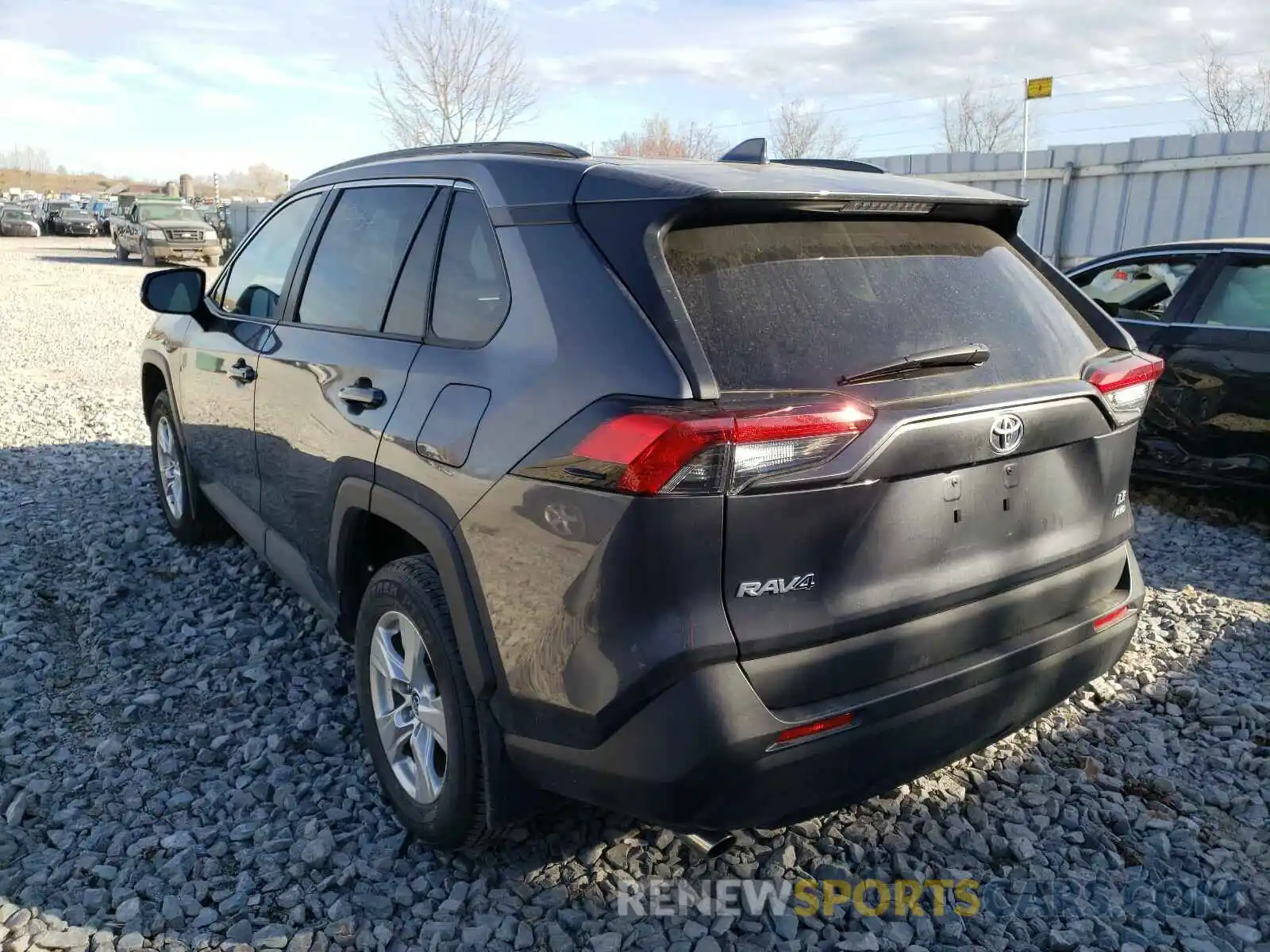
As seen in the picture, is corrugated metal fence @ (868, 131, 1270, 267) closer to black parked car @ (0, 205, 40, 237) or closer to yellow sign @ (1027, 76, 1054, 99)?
yellow sign @ (1027, 76, 1054, 99)

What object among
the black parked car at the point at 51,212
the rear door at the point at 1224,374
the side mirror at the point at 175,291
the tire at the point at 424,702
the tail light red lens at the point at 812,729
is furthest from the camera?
the black parked car at the point at 51,212

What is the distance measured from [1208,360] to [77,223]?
1800 inches

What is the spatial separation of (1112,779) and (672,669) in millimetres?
1873

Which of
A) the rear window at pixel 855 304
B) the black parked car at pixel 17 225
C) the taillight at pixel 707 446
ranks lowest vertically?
the black parked car at pixel 17 225

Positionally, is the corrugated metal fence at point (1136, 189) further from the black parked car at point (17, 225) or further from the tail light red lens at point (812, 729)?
the black parked car at point (17, 225)

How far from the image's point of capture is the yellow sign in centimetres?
1286

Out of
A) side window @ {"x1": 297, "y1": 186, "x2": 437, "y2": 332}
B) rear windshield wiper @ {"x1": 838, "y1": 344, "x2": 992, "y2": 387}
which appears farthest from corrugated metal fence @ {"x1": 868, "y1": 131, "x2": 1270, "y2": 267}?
side window @ {"x1": 297, "y1": 186, "x2": 437, "y2": 332}

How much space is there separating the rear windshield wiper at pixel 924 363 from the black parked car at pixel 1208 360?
388cm

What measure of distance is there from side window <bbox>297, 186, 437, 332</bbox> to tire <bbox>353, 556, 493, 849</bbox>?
2.74ft

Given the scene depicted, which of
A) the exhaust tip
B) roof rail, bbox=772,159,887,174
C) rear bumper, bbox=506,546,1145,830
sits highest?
roof rail, bbox=772,159,887,174

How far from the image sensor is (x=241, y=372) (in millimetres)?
3762

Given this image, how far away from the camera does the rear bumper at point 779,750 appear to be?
1973 millimetres

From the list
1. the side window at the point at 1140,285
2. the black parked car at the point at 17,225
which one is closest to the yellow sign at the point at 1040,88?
the side window at the point at 1140,285

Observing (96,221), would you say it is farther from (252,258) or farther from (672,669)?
(672,669)
